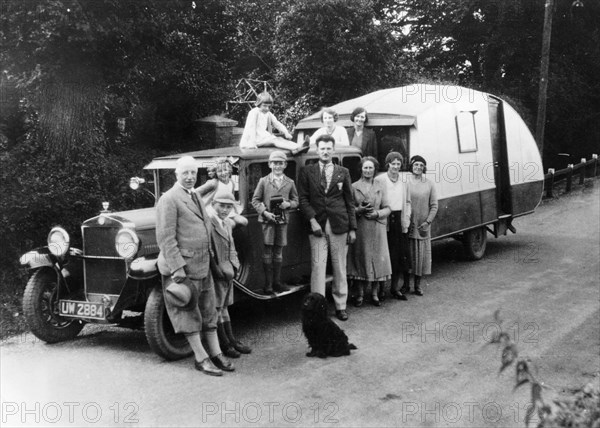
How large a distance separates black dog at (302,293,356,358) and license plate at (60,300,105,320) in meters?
2.11

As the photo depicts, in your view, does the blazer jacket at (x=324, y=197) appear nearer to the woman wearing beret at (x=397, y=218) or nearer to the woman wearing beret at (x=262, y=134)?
the woman wearing beret at (x=262, y=134)

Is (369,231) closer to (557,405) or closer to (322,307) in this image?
(322,307)

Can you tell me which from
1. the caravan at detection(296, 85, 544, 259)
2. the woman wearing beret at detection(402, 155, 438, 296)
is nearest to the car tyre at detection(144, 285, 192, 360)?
the woman wearing beret at detection(402, 155, 438, 296)

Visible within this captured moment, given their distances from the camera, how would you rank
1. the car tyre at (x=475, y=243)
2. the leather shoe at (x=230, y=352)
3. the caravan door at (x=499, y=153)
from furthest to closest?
the caravan door at (x=499, y=153) → the car tyre at (x=475, y=243) → the leather shoe at (x=230, y=352)

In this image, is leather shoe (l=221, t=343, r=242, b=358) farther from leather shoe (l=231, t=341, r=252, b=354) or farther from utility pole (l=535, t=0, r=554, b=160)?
utility pole (l=535, t=0, r=554, b=160)

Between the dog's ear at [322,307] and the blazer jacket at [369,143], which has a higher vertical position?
the blazer jacket at [369,143]

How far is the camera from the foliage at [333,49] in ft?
56.4

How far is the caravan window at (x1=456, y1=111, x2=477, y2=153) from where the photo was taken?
35.8ft

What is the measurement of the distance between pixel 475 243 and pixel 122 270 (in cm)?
698

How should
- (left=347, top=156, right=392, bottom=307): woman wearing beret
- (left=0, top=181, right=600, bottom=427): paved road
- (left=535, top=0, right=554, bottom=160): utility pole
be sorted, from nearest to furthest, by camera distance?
(left=0, top=181, right=600, bottom=427): paved road, (left=347, top=156, right=392, bottom=307): woman wearing beret, (left=535, top=0, right=554, bottom=160): utility pole

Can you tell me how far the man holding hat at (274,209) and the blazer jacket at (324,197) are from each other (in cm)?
23

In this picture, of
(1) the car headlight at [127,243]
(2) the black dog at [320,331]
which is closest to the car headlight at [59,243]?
(1) the car headlight at [127,243]

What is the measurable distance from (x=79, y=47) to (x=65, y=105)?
1.12 metres

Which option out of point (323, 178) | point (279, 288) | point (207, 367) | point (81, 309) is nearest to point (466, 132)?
point (323, 178)
